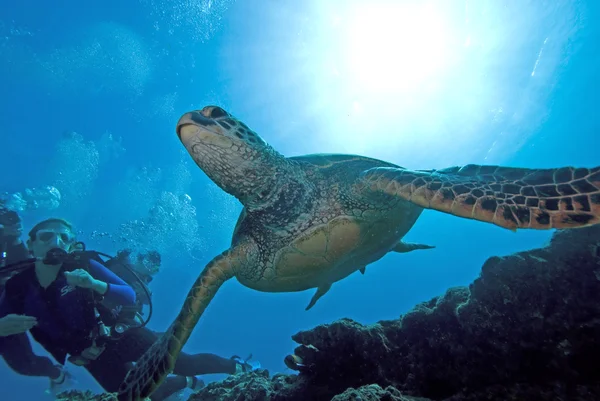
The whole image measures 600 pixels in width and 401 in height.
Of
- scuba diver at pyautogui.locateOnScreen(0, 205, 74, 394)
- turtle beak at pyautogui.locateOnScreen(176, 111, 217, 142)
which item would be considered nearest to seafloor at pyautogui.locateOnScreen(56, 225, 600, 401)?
turtle beak at pyautogui.locateOnScreen(176, 111, 217, 142)

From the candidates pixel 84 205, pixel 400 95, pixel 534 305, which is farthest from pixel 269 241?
pixel 84 205

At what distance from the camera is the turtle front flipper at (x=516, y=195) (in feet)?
6.57

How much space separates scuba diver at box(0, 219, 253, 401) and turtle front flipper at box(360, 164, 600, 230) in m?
5.05

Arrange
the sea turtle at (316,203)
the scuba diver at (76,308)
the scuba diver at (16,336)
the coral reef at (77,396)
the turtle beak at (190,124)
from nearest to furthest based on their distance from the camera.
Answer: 1. the sea turtle at (316,203)
2. the turtle beak at (190,124)
3. the coral reef at (77,396)
4. the scuba diver at (16,336)
5. the scuba diver at (76,308)

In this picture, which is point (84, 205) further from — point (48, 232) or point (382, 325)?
point (382, 325)

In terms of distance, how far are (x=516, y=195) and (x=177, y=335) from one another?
3508 millimetres

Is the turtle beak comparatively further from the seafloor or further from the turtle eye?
the seafloor

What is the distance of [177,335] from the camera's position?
10.6ft

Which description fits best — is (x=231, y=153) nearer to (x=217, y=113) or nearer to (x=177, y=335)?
(x=217, y=113)

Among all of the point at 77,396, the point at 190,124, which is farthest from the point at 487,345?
the point at 77,396

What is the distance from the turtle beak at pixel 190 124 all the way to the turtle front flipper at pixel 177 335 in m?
1.60

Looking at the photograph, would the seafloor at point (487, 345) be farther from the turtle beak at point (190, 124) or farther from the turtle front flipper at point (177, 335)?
the turtle beak at point (190, 124)

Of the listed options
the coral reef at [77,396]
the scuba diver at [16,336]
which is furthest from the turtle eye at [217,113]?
the scuba diver at [16,336]

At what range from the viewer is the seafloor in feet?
6.47
